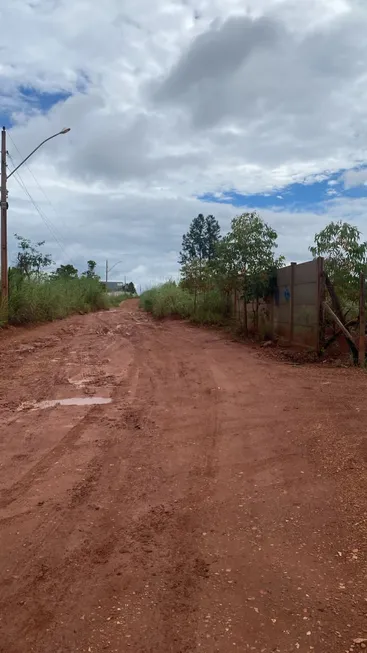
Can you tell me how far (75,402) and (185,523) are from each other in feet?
13.1

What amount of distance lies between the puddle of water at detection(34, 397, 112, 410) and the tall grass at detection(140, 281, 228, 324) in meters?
12.8

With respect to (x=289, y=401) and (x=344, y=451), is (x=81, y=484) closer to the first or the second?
(x=344, y=451)

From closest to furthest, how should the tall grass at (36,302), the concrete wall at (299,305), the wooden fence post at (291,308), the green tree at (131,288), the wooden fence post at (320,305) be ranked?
the wooden fence post at (320,305)
the concrete wall at (299,305)
the wooden fence post at (291,308)
the tall grass at (36,302)
the green tree at (131,288)

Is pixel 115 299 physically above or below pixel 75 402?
above

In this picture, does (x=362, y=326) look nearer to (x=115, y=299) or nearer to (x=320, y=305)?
(x=320, y=305)

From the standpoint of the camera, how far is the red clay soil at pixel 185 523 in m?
2.58

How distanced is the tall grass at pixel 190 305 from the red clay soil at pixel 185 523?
547 inches

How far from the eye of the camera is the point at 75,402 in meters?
7.33

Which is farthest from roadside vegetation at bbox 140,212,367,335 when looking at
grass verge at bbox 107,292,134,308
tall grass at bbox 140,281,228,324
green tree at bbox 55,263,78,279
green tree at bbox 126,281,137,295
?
green tree at bbox 126,281,137,295

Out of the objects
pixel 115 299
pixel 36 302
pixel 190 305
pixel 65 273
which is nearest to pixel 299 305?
pixel 36 302

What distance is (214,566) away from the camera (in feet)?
10.2

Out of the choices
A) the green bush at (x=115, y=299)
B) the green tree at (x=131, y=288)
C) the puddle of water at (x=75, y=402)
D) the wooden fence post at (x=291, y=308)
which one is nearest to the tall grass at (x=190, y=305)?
the wooden fence post at (x=291, y=308)

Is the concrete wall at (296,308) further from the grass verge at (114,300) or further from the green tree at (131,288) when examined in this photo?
the green tree at (131,288)

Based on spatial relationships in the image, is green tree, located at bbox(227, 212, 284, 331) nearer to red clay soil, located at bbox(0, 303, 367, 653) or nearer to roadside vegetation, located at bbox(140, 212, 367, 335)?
roadside vegetation, located at bbox(140, 212, 367, 335)
